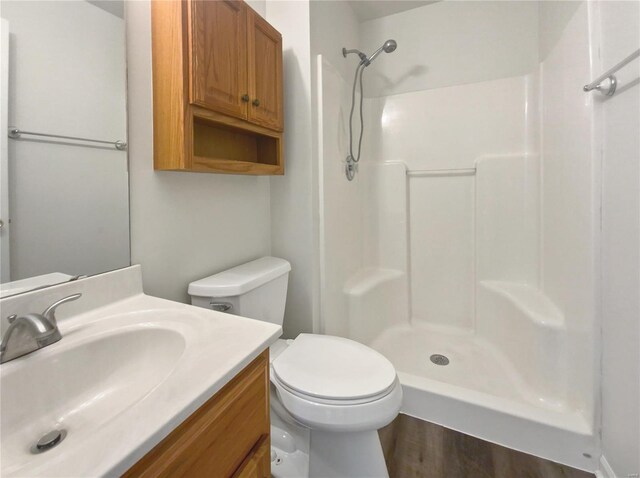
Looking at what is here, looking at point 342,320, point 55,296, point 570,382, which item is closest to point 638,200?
point 570,382

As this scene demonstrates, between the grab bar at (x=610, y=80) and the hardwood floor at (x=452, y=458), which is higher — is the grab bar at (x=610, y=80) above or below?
above

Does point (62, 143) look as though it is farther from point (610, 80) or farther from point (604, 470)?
point (604, 470)

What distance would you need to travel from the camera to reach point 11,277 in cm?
73

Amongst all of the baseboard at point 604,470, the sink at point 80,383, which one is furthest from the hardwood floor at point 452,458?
the sink at point 80,383

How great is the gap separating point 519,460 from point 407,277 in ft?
3.81

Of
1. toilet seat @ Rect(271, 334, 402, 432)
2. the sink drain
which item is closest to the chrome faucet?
the sink drain

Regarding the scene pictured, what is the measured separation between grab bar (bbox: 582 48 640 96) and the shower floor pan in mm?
1252

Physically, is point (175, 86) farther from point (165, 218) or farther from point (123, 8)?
point (165, 218)

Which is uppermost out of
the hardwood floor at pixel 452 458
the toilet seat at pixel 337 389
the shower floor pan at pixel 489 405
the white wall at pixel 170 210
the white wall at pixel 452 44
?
the white wall at pixel 452 44

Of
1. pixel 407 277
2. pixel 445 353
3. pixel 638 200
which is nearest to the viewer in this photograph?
pixel 638 200

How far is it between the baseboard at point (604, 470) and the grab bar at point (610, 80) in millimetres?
1341

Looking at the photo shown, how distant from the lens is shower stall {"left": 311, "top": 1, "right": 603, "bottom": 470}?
126cm

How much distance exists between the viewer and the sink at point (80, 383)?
0.55 meters

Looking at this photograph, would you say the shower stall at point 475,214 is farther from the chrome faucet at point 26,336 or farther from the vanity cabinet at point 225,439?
the chrome faucet at point 26,336
